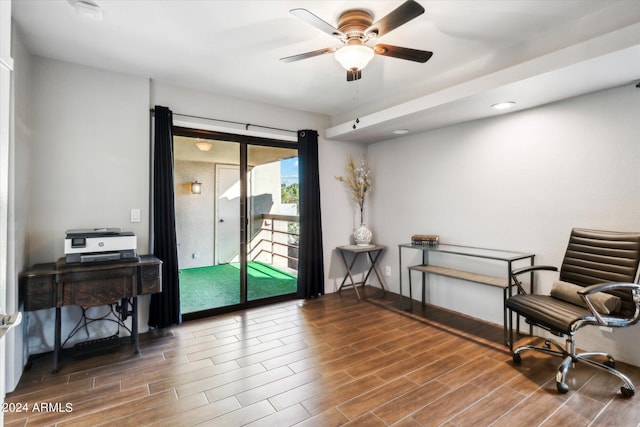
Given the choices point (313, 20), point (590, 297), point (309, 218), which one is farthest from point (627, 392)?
point (309, 218)

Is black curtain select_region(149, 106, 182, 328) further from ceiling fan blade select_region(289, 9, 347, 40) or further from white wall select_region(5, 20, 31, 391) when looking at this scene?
ceiling fan blade select_region(289, 9, 347, 40)

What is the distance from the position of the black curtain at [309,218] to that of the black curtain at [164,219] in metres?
1.59

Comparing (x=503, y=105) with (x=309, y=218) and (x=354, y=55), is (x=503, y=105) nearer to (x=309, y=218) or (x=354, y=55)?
(x=354, y=55)

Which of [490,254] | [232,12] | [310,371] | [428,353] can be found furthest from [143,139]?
[490,254]

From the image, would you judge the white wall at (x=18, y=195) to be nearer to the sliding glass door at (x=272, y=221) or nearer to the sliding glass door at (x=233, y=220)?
the sliding glass door at (x=233, y=220)

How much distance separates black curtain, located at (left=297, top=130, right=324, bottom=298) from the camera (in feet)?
14.0

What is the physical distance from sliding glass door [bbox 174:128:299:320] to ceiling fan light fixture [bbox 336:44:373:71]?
2094 mm

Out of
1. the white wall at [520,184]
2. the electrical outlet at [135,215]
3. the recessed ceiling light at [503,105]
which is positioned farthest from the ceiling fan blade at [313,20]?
the electrical outlet at [135,215]

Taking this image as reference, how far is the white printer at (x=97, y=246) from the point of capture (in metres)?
2.51

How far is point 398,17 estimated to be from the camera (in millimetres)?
1784

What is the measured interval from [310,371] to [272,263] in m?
2.23

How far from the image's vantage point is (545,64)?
228cm

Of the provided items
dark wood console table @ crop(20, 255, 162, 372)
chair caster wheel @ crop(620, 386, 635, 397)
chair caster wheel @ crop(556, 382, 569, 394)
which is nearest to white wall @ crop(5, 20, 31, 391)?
dark wood console table @ crop(20, 255, 162, 372)

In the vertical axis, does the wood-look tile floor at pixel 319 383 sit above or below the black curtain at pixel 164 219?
below
